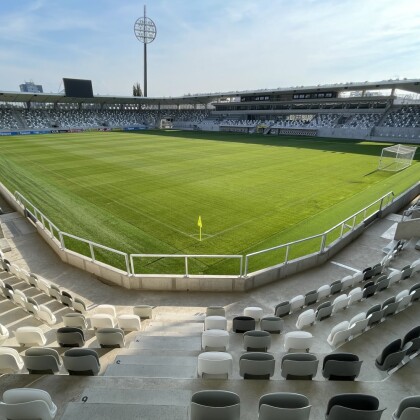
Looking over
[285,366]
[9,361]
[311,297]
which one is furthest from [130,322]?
[311,297]

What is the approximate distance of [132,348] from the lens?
5.31 meters

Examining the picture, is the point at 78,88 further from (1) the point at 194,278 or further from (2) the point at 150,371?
(2) the point at 150,371

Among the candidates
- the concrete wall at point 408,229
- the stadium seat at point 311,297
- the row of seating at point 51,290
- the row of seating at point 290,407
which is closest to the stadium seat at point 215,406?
the row of seating at point 290,407

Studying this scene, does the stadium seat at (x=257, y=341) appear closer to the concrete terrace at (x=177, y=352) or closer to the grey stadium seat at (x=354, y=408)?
the concrete terrace at (x=177, y=352)

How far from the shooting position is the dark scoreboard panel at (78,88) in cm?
6931

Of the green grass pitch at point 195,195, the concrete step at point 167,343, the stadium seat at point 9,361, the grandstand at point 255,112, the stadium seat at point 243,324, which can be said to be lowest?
the green grass pitch at point 195,195

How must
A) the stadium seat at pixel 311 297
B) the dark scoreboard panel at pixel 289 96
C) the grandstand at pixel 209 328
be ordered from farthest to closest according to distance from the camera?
the dark scoreboard panel at pixel 289 96 → the stadium seat at pixel 311 297 → the grandstand at pixel 209 328

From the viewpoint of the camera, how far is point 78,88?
233 ft

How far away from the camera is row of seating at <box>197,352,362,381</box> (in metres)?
4.16

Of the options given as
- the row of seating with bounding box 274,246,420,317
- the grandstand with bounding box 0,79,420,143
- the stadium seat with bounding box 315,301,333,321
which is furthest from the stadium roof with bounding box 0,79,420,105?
the stadium seat with bounding box 315,301,333,321

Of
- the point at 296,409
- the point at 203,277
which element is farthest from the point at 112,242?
the point at 296,409

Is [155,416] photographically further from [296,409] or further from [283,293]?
[283,293]

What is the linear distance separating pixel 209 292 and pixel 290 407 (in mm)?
4773

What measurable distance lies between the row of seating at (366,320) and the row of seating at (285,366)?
951 millimetres
